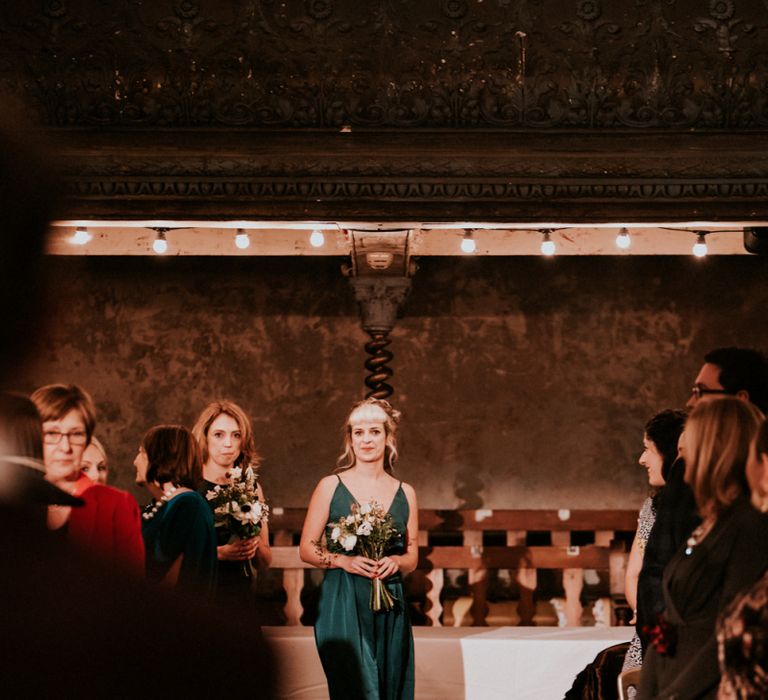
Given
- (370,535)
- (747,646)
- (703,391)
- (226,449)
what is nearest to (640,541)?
(703,391)

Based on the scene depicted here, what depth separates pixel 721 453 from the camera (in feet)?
10.7

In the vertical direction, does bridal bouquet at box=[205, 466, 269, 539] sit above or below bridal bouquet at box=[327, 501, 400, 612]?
above

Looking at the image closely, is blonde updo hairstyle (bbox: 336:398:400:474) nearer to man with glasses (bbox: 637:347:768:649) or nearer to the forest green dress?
the forest green dress

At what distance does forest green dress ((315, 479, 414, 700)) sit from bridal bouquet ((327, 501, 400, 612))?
0.30 ft

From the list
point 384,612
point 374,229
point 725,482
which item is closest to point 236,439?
point 384,612

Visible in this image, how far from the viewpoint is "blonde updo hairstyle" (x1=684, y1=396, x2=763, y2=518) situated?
3.26m

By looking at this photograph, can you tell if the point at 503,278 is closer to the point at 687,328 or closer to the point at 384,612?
the point at 687,328

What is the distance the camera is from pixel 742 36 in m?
6.18

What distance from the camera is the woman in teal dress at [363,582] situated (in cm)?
562

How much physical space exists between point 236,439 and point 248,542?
675 mm

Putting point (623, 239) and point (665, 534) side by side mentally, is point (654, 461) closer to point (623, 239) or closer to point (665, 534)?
point (665, 534)

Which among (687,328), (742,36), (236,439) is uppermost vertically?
(742,36)

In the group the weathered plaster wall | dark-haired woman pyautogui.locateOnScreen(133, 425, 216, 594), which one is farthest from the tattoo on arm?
the weathered plaster wall

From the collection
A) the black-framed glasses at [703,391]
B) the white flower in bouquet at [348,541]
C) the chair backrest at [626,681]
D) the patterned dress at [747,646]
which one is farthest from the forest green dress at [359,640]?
the patterned dress at [747,646]
